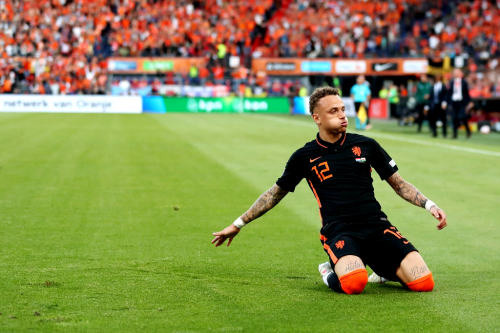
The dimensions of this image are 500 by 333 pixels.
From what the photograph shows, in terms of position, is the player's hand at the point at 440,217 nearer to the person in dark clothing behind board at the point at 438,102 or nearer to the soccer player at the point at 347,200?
the soccer player at the point at 347,200

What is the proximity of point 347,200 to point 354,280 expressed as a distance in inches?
29.8

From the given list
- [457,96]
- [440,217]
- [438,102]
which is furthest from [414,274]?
[438,102]

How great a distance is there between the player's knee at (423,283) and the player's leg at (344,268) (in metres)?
0.41

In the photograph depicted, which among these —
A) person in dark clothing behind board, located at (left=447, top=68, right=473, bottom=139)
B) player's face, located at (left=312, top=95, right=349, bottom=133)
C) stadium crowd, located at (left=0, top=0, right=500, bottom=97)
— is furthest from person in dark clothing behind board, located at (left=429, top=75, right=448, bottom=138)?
player's face, located at (left=312, top=95, right=349, bottom=133)

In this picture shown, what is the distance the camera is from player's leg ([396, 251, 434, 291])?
6078 mm

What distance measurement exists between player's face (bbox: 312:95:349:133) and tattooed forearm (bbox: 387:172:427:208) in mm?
691

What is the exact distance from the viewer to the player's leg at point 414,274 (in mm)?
6078

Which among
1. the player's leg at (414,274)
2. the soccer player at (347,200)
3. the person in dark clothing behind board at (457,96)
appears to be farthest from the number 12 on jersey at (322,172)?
the person in dark clothing behind board at (457,96)

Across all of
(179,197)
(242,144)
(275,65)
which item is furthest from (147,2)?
(179,197)

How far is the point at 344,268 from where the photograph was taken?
5.98 metres

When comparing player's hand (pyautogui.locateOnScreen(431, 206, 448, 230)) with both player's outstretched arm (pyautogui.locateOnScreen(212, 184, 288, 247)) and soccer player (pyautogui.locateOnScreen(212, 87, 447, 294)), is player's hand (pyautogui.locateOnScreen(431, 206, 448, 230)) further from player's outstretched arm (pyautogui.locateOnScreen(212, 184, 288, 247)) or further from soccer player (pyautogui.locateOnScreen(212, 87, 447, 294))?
player's outstretched arm (pyautogui.locateOnScreen(212, 184, 288, 247))

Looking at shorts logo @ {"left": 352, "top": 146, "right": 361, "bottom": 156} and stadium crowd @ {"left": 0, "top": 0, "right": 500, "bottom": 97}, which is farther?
stadium crowd @ {"left": 0, "top": 0, "right": 500, "bottom": 97}

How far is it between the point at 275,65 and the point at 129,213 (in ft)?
126

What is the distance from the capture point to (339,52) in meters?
48.8
